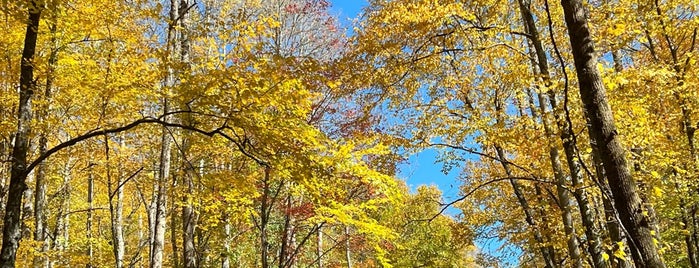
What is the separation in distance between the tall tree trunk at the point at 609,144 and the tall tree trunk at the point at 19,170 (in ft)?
17.4

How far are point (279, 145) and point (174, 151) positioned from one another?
876cm

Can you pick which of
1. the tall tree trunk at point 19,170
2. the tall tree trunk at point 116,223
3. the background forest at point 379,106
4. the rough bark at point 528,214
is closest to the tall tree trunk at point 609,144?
the background forest at point 379,106

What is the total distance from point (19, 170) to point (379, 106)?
20.8 ft

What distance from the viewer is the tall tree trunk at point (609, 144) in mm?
2867

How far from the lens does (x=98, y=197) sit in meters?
20.7

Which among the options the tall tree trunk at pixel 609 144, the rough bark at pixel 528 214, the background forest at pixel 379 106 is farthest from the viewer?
the rough bark at pixel 528 214

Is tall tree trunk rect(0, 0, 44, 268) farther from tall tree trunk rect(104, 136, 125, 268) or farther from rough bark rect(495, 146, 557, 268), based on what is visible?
rough bark rect(495, 146, 557, 268)

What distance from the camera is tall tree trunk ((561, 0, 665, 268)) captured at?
2867mm

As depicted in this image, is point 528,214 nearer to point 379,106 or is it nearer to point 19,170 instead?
point 379,106

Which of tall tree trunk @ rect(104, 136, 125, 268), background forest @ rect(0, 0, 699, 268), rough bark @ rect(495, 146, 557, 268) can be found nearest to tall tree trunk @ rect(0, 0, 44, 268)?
background forest @ rect(0, 0, 699, 268)

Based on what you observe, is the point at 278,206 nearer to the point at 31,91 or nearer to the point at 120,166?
the point at 120,166

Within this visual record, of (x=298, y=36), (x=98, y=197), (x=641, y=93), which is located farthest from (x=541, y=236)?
(x=98, y=197)

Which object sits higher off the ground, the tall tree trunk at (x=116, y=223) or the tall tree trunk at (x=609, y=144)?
the tall tree trunk at (x=116, y=223)

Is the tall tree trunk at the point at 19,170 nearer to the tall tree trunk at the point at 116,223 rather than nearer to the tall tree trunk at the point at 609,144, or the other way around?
the tall tree trunk at the point at 116,223
